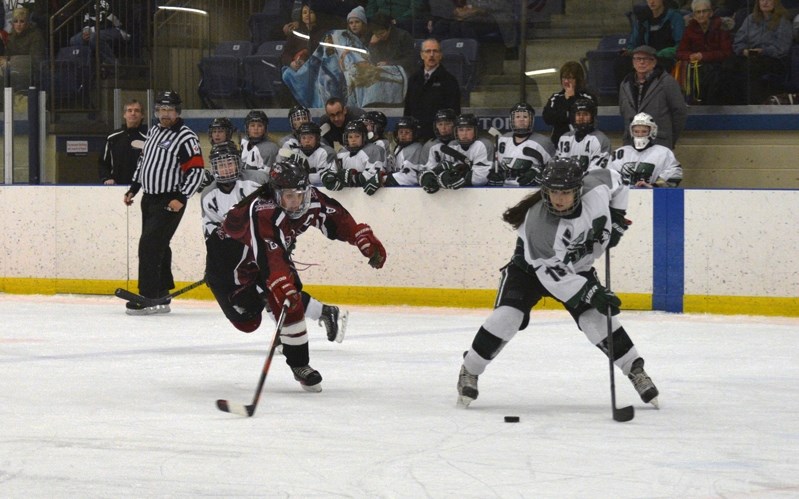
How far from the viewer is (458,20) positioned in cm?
982

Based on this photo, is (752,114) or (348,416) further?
(752,114)

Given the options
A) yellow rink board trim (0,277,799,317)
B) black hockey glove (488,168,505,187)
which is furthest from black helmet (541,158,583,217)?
black hockey glove (488,168,505,187)

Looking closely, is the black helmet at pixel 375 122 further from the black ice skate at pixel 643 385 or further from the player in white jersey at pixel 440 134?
the black ice skate at pixel 643 385

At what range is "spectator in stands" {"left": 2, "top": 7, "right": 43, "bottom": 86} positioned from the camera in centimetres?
1016

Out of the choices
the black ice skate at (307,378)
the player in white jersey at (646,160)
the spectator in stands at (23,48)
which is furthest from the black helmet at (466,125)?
the black ice skate at (307,378)

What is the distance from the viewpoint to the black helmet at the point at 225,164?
741 cm

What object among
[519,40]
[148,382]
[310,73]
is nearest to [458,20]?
[519,40]

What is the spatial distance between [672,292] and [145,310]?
3292 mm

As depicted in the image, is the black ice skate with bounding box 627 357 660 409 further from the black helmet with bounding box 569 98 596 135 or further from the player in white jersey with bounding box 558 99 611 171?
the black helmet with bounding box 569 98 596 135

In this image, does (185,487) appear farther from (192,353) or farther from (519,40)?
(519,40)

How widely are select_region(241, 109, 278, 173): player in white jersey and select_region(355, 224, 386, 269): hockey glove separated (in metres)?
3.69

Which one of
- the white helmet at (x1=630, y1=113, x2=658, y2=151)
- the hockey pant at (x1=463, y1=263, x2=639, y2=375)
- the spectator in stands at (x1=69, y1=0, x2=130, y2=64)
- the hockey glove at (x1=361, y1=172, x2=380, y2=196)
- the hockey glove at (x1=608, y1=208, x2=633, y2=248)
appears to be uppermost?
the spectator in stands at (x1=69, y1=0, x2=130, y2=64)

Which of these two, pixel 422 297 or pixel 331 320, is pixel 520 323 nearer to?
pixel 331 320

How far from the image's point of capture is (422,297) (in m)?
8.80
